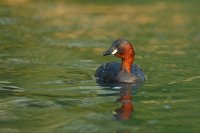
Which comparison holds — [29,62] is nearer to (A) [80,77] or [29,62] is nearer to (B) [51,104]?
(A) [80,77]

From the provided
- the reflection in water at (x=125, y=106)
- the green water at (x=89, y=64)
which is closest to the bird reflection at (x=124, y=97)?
the reflection in water at (x=125, y=106)

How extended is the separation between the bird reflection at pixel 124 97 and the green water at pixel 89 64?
0.12 m

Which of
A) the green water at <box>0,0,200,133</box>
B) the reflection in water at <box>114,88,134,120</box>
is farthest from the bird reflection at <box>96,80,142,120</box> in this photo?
the green water at <box>0,0,200,133</box>

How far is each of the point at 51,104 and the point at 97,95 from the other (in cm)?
124

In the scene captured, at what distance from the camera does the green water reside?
11.2m

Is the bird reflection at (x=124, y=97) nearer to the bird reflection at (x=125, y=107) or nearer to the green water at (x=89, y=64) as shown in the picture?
the bird reflection at (x=125, y=107)

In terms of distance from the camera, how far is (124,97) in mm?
13125

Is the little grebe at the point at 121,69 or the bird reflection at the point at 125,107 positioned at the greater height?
the little grebe at the point at 121,69

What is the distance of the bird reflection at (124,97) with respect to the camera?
11.5m

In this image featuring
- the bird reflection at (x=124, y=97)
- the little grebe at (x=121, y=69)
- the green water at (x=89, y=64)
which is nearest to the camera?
the green water at (x=89, y=64)

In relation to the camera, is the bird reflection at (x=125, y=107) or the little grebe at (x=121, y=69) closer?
the bird reflection at (x=125, y=107)

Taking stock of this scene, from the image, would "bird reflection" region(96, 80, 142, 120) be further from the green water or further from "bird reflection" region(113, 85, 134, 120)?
the green water

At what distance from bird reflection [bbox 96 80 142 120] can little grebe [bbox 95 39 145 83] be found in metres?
0.18

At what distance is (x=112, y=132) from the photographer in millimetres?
10297
